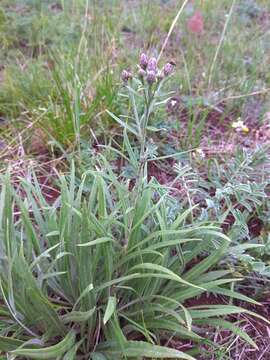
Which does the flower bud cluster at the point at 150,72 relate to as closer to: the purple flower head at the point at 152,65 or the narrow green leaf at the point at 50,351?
the purple flower head at the point at 152,65

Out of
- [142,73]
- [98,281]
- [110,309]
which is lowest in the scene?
[98,281]

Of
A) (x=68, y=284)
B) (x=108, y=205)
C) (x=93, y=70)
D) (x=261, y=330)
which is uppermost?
(x=93, y=70)

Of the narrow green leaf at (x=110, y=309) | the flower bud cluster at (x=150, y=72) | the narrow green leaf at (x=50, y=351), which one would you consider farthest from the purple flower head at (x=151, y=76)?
the narrow green leaf at (x=50, y=351)

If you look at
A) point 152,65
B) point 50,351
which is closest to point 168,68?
point 152,65

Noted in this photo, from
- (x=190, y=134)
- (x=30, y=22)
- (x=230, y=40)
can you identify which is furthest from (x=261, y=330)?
(x=30, y=22)

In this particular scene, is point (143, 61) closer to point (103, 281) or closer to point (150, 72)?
point (150, 72)

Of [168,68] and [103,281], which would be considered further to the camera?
[103,281]

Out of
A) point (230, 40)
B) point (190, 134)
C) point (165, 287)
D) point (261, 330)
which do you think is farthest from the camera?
point (230, 40)

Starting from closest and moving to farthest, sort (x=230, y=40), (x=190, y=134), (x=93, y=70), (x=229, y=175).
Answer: (x=229, y=175) → (x=190, y=134) → (x=93, y=70) → (x=230, y=40)

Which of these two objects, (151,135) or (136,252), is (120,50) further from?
(136,252)
